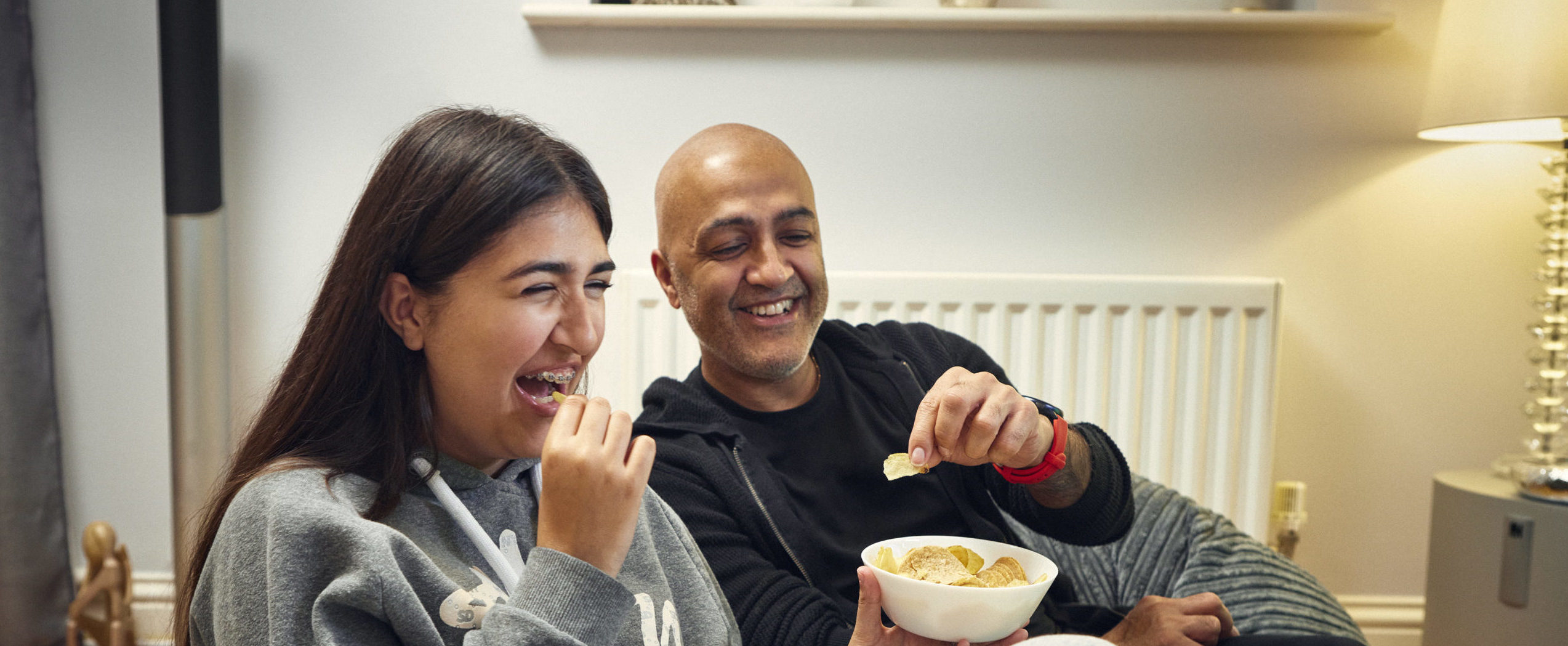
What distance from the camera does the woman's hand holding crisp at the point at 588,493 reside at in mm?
725

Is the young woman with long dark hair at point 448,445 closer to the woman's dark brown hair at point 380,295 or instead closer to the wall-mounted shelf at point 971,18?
the woman's dark brown hair at point 380,295

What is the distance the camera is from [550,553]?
71cm

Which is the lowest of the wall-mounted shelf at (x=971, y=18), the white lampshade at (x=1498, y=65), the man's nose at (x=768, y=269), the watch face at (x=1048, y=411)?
the watch face at (x=1048, y=411)

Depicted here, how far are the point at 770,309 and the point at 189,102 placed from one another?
50.5 inches

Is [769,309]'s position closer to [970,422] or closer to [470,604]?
[970,422]

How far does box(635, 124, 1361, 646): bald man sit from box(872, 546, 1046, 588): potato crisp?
20 cm

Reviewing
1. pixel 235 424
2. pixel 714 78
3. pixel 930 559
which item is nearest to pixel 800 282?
pixel 930 559

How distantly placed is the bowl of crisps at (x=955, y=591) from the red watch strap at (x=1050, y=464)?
0.73 ft

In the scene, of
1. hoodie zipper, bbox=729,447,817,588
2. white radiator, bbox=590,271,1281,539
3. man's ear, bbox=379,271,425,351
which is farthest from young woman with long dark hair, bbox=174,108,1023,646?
white radiator, bbox=590,271,1281,539

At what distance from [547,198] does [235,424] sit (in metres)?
1.53

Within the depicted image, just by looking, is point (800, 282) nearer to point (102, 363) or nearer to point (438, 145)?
point (438, 145)

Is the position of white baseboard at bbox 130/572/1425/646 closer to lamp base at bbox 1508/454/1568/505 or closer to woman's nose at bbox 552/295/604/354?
lamp base at bbox 1508/454/1568/505

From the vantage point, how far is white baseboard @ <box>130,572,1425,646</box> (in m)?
2.16

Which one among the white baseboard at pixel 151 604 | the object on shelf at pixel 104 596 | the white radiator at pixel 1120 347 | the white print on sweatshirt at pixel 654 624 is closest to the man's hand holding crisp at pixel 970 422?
the white print on sweatshirt at pixel 654 624
